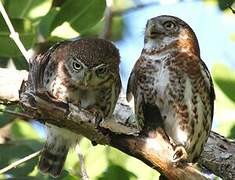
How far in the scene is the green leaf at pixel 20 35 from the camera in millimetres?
5207

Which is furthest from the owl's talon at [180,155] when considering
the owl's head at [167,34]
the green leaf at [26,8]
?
the green leaf at [26,8]

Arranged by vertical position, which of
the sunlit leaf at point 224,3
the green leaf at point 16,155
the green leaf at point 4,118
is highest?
the sunlit leaf at point 224,3

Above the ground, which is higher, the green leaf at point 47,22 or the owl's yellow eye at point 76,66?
the green leaf at point 47,22

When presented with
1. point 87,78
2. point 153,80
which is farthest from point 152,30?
point 87,78

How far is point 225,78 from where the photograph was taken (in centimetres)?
528

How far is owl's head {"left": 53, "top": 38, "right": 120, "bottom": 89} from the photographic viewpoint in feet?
17.5

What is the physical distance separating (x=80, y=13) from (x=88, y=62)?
0.32m

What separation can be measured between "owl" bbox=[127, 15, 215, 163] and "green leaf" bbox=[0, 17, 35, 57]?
67cm

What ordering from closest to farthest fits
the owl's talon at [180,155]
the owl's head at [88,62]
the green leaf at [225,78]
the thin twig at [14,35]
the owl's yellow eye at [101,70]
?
the owl's talon at [180,155], the thin twig at [14,35], the green leaf at [225,78], the owl's head at [88,62], the owl's yellow eye at [101,70]

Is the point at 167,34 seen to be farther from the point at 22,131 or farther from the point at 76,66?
the point at 22,131

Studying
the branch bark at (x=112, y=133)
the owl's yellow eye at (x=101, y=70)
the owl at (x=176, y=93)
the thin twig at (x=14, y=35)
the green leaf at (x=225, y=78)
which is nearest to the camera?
the branch bark at (x=112, y=133)

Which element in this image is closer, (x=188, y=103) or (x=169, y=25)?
(x=188, y=103)

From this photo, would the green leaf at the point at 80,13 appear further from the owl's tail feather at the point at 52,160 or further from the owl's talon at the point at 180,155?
the owl's talon at the point at 180,155

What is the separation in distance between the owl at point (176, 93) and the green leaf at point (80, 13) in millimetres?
358
